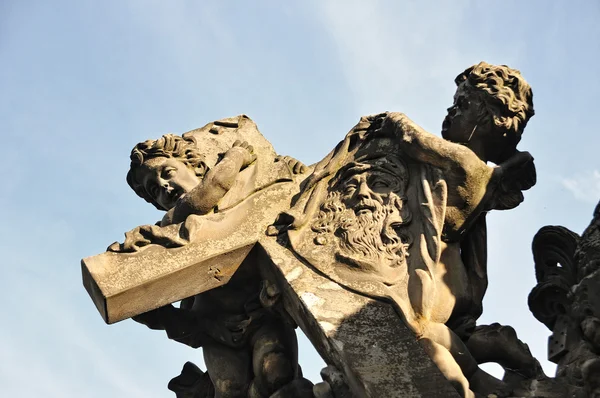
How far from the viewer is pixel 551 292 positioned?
6727mm

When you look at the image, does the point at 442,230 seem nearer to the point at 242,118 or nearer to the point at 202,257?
the point at 202,257

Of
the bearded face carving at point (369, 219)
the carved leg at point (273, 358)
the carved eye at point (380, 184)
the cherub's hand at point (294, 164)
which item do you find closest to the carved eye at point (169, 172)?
the cherub's hand at point (294, 164)

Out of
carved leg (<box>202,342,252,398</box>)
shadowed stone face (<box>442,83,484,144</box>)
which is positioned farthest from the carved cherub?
shadowed stone face (<box>442,83,484,144</box>)

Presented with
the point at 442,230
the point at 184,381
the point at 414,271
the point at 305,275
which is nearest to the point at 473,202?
the point at 442,230

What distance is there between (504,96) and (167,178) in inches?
86.5

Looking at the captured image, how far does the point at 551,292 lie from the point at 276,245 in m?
1.65

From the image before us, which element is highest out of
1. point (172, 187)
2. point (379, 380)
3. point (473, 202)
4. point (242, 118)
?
point (242, 118)

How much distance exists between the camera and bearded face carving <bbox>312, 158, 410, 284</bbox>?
626 centimetres

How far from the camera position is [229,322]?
6855 millimetres

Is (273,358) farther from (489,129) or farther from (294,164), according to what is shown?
(489,129)

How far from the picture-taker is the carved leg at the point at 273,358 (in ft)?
21.3

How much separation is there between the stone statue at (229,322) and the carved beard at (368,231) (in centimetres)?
53

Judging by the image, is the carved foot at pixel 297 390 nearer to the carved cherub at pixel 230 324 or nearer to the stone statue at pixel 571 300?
the carved cherub at pixel 230 324

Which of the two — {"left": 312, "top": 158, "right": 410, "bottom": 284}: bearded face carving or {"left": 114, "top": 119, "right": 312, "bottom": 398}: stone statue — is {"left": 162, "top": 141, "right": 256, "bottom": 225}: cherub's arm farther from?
{"left": 312, "top": 158, "right": 410, "bottom": 284}: bearded face carving
